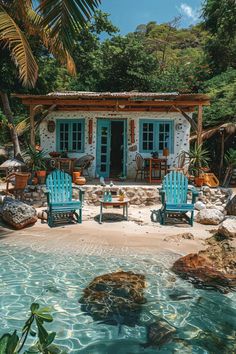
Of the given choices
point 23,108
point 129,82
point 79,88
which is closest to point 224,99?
point 129,82

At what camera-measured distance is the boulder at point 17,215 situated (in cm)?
718

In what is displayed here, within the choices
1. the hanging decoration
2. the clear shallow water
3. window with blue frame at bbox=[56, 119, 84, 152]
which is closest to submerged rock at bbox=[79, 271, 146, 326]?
the clear shallow water

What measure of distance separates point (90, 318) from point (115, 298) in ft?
1.76

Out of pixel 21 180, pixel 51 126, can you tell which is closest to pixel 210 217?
pixel 21 180

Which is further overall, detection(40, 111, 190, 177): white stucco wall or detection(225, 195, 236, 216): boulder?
detection(40, 111, 190, 177): white stucco wall

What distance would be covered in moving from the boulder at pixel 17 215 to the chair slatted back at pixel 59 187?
26.2 inches

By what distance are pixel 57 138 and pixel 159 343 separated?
30.3 feet

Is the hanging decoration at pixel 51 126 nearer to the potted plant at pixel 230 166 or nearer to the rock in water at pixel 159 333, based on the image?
the potted plant at pixel 230 166

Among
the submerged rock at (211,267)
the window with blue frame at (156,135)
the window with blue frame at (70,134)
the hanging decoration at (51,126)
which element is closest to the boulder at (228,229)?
the submerged rock at (211,267)

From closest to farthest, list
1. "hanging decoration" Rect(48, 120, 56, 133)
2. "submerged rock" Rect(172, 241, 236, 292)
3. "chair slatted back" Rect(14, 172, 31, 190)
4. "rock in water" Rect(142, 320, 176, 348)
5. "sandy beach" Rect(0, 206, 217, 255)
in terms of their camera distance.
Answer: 1. "rock in water" Rect(142, 320, 176, 348)
2. "submerged rock" Rect(172, 241, 236, 292)
3. "sandy beach" Rect(0, 206, 217, 255)
4. "chair slatted back" Rect(14, 172, 31, 190)
5. "hanging decoration" Rect(48, 120, 56, 133)

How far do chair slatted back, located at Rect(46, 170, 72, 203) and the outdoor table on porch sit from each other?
325cm

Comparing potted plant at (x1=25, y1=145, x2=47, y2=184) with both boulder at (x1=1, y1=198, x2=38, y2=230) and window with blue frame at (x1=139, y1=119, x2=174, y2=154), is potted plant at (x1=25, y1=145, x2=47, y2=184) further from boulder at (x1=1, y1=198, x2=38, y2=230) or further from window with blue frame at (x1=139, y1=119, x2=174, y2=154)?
window with blue frame at (x1=139, y1=119, x2=174, y2=154)

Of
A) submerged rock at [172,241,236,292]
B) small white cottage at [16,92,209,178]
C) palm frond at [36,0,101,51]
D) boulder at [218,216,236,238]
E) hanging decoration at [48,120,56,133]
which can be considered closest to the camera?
palm frond at [36,0,101,51]

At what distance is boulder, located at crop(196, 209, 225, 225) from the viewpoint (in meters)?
7.80
